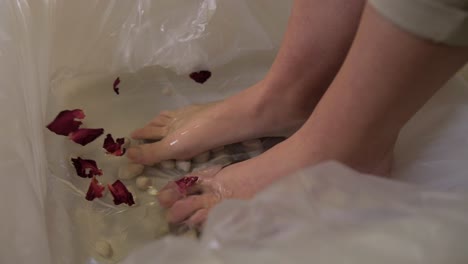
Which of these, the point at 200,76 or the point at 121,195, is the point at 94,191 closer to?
the point at 121,195

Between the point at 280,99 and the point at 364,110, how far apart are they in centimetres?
19

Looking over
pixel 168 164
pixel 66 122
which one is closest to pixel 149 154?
pixel 168 164

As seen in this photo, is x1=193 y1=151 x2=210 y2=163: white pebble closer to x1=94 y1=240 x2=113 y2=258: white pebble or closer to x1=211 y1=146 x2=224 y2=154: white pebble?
x1=211 y1=146 x2=224 y2=154: white pebble

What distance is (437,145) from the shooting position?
677 millimetres

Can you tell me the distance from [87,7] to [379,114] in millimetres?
520

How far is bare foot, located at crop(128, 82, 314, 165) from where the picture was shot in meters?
0.68

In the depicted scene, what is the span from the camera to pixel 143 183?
72 cm

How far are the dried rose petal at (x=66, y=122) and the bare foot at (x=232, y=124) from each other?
10 cm

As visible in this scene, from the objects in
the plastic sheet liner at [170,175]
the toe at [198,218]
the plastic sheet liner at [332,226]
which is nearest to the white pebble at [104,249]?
the plastic sheet liner at [170,175]

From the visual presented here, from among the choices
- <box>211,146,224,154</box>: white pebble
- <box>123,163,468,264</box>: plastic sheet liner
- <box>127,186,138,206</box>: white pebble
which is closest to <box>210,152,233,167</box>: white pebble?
<box>211,146,224,154</box>: white pebble

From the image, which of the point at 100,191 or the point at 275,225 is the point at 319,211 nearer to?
the point at 275,225

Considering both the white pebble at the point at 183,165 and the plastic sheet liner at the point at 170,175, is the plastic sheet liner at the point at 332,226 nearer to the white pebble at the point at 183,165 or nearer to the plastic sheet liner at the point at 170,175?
the plastic sheet liner at the point at 170,175

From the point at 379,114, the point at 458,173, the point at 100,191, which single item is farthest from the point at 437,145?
the point at 100,191

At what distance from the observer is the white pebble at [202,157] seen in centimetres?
73
